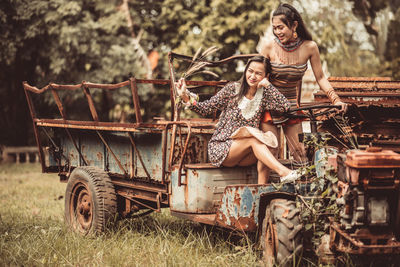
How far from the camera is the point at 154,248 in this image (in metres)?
5.14

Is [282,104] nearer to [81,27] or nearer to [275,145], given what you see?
[275,145]

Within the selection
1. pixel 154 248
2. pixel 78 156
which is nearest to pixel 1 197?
pixel 78 156

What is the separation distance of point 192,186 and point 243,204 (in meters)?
0.62

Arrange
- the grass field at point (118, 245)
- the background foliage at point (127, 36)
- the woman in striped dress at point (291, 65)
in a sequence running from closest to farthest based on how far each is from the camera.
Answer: the grass field at point (118, 245), the woman in striped dress at point (291, 65), the background foliage at point (127, 36)

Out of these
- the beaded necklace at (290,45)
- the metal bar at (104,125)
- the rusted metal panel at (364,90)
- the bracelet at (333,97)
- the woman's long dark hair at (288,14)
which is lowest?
the metal bar at (104,125)

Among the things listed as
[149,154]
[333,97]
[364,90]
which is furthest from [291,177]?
[364,90]

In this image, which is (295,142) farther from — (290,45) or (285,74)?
(290,45)

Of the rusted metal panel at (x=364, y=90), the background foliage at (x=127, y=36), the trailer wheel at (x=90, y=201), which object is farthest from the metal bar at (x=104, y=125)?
the background foliage at (x=127, y=36)

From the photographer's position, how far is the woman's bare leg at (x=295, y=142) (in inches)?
199

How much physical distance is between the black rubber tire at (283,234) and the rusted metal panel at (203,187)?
33.9 inches

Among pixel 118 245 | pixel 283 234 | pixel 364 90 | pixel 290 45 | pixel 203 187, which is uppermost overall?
pixel 290 45

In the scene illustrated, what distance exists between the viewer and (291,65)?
5.11 m

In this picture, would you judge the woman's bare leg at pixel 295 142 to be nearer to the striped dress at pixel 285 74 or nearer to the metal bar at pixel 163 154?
the striped dress at pixel 285 74

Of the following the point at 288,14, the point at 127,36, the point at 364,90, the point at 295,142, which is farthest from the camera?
the point at 127,36
